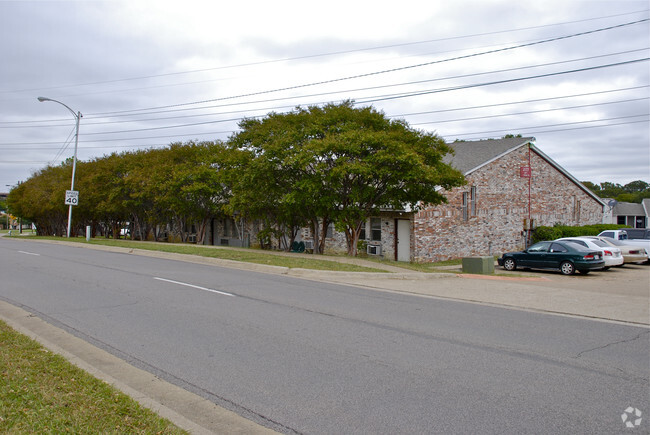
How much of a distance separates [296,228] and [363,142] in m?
10.4

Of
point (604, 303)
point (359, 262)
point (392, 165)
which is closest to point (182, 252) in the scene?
point (359, 262)

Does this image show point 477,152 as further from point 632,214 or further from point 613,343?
point 632,214

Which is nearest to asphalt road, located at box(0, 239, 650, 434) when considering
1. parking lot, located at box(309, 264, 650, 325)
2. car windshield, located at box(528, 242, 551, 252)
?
parking lot, located at box(309, 264, 650, 325)

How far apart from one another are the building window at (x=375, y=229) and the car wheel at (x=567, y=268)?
9.34 m

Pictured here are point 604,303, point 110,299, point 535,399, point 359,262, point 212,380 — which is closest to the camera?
point 535,399

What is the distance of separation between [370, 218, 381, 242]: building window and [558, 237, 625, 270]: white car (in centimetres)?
903

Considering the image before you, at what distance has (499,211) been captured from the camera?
98.7ft

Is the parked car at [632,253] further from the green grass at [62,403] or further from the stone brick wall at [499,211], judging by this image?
the green grass at [62,403]

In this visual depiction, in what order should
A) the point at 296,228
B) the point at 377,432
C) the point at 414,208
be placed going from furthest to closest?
the point at 296,228, the point at 414,208, the point at 377,432

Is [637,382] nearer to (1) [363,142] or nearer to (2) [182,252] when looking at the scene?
(1) [363,142]

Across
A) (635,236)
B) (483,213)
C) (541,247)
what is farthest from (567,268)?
(483,213)

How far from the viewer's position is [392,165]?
18.8 m

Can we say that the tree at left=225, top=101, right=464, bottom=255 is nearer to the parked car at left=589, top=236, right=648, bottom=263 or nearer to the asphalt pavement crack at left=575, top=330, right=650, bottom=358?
the parked car at left=589, top=236, right=648, bottom=263

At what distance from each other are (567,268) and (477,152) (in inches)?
498
